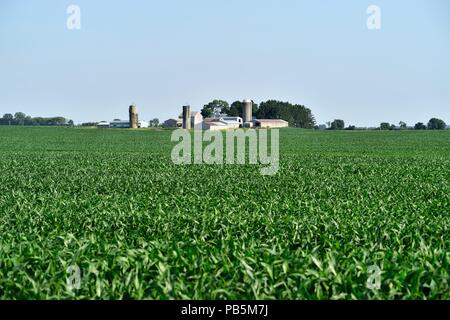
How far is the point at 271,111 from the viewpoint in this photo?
7028 inches

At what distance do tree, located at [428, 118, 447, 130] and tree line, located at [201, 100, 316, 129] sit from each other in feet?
124

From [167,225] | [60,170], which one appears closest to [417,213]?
[167,225]

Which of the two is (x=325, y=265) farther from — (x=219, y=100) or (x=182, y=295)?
(x=219, y=100)

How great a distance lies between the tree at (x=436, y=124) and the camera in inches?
6438

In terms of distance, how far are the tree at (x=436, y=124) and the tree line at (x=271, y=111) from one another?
37.7 meters

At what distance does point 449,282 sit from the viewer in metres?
6.19

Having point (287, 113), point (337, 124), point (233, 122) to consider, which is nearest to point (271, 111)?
point (287, 113)

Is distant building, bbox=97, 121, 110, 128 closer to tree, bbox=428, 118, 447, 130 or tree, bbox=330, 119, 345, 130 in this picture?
tree, bbox=330, 119, 345, 130

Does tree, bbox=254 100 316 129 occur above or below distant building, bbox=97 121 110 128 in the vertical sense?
above

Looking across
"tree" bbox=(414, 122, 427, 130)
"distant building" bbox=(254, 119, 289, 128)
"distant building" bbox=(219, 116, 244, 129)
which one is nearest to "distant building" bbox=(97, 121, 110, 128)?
"distant building" bbox=(219, 116, 244, 129)

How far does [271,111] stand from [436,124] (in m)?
45.6

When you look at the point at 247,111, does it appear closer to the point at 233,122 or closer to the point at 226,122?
the point at 233,122

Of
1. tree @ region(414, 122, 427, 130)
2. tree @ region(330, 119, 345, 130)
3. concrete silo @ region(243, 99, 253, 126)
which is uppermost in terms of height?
concrete silo @ region(243, 99, 253, 126)

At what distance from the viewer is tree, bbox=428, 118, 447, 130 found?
536 ft
